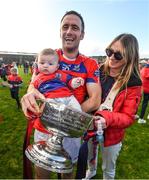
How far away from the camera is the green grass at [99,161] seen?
12.9 feet

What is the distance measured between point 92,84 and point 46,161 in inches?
32.5

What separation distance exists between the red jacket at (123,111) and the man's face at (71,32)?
24.5 inches

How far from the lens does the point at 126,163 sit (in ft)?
14.3

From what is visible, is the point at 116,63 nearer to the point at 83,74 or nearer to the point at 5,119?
the point at 83,74

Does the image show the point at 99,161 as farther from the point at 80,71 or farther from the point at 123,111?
the point at 80,71

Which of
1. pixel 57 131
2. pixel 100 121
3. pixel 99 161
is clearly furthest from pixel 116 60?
pixel 99 161

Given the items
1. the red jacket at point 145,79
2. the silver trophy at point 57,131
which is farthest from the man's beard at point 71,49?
the red jacket at point 145,79

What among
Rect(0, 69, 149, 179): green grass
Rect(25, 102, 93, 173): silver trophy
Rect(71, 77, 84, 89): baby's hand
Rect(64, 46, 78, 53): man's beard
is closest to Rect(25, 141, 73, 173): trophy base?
Rect(25, 102, 93, 173): silver trophy

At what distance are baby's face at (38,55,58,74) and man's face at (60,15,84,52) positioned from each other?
7.6 inches

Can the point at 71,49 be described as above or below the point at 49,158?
above

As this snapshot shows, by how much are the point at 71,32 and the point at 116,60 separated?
581 millimetres

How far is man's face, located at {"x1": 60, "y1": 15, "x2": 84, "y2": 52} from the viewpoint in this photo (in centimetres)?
209

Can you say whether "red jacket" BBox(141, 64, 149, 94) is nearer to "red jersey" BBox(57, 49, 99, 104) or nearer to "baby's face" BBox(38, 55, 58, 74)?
"red jersey" BBox(57, 49, 99, 104)

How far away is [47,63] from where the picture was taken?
6.59 ft
